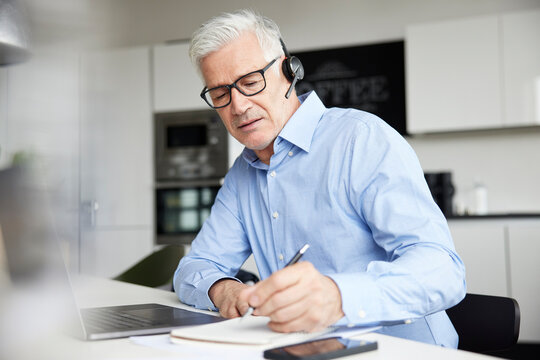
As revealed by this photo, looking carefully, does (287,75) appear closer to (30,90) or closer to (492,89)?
(30,90)

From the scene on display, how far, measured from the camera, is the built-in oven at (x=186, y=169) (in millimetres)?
4184

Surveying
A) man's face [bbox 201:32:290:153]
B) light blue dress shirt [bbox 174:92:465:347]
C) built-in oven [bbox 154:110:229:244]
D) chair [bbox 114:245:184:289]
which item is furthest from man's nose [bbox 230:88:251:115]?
built-in oven [bbox 154:110:229:244]

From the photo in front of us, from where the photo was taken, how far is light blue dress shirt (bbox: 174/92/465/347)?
0.81 meters

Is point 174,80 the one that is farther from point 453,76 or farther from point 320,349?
point 320,349

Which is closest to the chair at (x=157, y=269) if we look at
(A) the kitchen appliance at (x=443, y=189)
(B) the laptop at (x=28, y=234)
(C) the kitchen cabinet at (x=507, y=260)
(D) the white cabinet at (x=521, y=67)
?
(B) the laptop at (x=28, y=234)

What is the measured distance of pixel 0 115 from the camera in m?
0.18

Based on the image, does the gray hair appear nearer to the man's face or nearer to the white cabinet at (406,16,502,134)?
the man's face

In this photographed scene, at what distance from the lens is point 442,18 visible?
13.4ft

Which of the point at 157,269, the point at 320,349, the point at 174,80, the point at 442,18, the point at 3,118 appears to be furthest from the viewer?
the point at 174,80

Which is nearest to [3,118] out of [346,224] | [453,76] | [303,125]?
[346,224]

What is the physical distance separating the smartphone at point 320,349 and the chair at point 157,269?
142 centimetres

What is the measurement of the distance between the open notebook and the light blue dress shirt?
9 cm

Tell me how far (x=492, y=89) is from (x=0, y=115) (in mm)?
3733

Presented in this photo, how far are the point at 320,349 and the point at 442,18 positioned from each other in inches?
154
